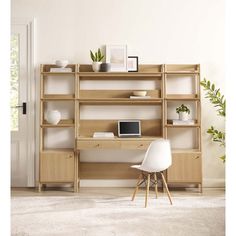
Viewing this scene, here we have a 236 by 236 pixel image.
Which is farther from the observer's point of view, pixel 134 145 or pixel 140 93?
pixel 140 93

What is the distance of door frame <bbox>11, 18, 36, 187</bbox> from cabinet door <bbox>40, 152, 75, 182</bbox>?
377 millimetres

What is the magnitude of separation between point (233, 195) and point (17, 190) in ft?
14.3

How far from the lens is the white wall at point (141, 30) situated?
5645mm

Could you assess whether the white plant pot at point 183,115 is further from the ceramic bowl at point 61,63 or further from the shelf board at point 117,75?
the ceramic bowl at point 61,63

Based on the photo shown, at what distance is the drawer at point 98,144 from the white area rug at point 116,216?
24.2 inches

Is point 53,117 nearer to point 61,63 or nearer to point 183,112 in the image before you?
point 61,63

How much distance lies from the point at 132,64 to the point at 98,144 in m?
1.13

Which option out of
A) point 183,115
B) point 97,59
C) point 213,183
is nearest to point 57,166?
point 97,59

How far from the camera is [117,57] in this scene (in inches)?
220

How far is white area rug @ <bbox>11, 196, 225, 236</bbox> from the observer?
3.66 meters

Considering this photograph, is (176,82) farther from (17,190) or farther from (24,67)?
(17,190)

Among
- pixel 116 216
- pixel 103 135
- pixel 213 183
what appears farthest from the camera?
pixel 213 183

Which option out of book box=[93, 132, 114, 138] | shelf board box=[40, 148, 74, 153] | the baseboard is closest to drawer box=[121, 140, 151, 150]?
book box=[93, 132, 114, 138]

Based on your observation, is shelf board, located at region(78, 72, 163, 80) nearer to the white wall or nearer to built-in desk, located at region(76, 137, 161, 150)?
the white wall
